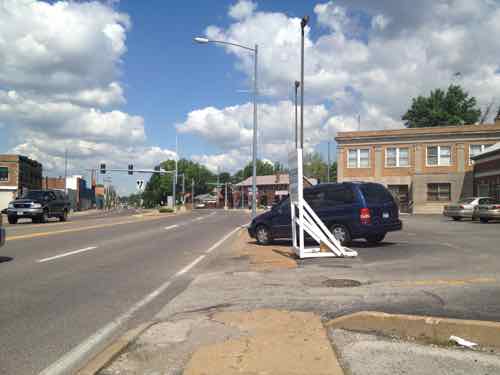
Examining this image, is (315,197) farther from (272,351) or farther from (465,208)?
(465,208)

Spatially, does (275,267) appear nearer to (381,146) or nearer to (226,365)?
(226,365)

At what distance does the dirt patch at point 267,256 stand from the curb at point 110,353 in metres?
5.38

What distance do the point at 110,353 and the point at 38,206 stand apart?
26.5 m

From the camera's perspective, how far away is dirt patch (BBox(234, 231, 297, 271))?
35.9 feet

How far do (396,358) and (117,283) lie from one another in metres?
5.65

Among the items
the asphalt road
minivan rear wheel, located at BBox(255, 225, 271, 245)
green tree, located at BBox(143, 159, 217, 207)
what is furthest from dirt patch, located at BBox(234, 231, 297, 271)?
green tree, located at BBox(143, 159, 217, 207)

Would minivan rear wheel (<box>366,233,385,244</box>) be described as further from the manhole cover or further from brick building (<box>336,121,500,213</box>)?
brick building (<box>336,121,500,213</box>)

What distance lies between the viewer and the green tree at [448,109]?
7269 centimetres

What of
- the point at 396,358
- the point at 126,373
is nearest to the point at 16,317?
the point at 126,373

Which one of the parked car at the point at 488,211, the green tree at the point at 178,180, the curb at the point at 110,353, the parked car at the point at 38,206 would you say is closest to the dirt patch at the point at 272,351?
the curb at the point at 110,353

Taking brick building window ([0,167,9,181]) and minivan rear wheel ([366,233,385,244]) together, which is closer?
minivan rear wheel ([366,233,385,244])

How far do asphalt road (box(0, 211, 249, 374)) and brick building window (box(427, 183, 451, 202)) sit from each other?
37543 millimetres

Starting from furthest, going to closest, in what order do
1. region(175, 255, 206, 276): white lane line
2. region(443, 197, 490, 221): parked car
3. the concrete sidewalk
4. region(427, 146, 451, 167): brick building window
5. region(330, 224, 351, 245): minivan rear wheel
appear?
1. region(427, 146, 451, 167): brick building window
2. region(443, 197, 490, 221): parked car
3. region(330, 224, 351, 245): minivan rear wheel
4. region(175, 255, 206, 276): white lane line
5. the concrete sidewalk

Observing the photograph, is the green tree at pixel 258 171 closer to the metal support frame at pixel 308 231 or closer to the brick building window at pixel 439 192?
the brick building window at pixel 439 192
